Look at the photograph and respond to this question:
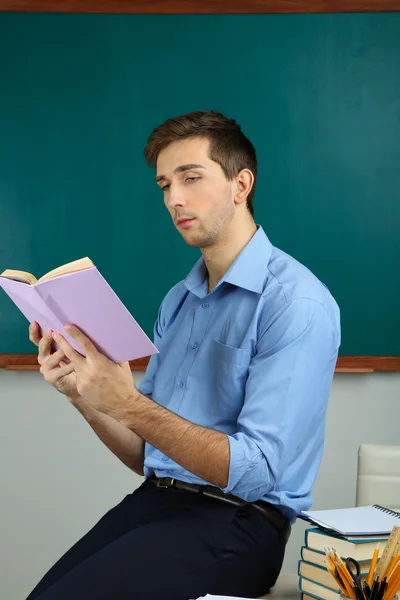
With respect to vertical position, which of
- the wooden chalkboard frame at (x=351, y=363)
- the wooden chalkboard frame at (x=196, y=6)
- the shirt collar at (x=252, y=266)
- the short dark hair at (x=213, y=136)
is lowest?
the wooden chalkboard frame at (x=351, y=363)

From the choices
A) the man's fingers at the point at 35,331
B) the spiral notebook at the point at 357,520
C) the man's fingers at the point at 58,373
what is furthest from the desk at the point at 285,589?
the man's fingers at the point at 35,331

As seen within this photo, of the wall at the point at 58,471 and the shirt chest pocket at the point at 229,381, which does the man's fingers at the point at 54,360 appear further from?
the wall at the point at 58,471

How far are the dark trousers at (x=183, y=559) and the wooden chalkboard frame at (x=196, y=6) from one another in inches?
79.1

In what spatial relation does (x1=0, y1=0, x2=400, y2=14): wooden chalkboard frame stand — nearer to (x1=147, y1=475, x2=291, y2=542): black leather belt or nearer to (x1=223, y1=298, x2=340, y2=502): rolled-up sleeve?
(x1=223, y1=298, x2=340, y2=502): rolled-up sleeve

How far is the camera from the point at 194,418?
1.68 meters

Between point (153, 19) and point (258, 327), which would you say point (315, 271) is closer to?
point (153, 19)

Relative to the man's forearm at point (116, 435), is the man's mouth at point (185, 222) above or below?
above

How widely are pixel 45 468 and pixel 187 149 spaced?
1.66 m

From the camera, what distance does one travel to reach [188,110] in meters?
2.95

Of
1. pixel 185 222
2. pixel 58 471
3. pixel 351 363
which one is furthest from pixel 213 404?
pixel 58 471

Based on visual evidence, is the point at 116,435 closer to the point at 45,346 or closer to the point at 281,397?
the point at 45,346

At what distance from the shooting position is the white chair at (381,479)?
192cm

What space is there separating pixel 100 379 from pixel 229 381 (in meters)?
0.31

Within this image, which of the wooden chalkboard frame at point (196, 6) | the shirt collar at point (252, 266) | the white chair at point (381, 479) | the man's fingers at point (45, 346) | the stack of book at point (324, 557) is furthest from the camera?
the wooden chalkboard frame at point (196, 6)
